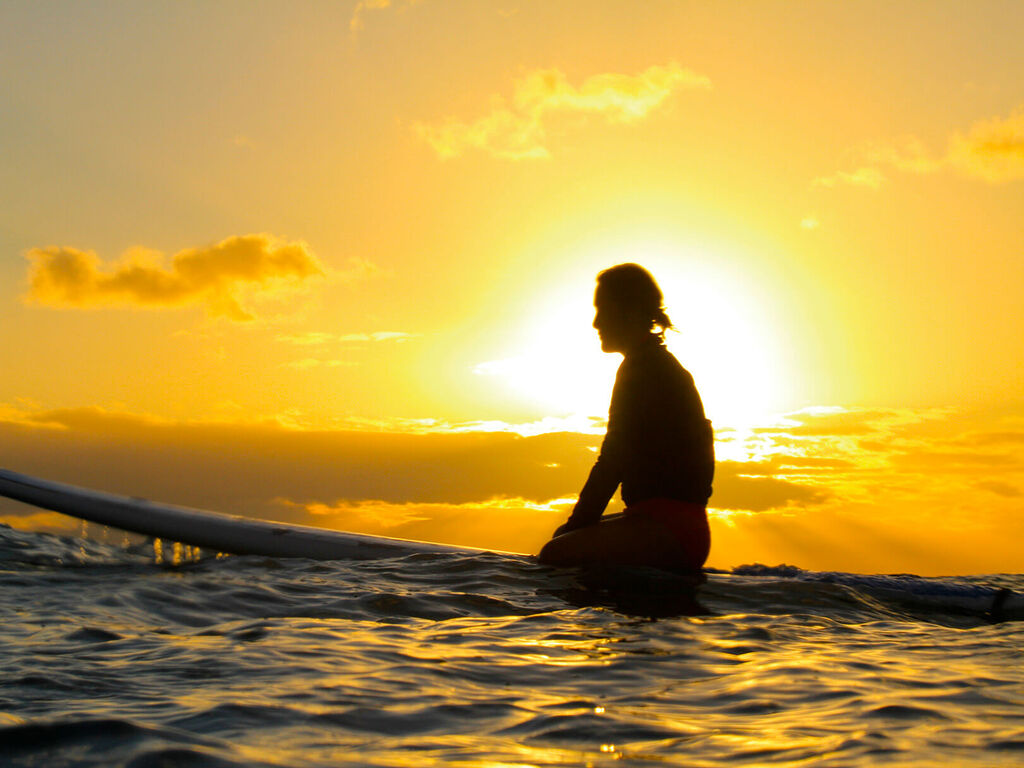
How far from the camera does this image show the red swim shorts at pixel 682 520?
4164 mm

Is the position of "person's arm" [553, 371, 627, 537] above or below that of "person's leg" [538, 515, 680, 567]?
above

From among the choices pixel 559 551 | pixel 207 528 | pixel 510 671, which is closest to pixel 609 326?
pixel 559 551

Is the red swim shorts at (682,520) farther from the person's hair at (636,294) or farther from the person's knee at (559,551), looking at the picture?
the person's hair at (636,294)

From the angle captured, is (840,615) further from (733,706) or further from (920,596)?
(733,706)

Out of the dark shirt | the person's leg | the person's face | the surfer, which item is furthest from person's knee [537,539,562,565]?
the person's face

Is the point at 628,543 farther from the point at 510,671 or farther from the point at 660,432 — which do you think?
the point at 510,671

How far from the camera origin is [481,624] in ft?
11.4

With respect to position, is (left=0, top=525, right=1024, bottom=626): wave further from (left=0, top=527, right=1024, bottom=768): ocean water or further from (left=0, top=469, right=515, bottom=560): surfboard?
(left=0, top=469, right=515, bottom=560): surfboard

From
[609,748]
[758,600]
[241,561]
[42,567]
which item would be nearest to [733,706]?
[609,748]

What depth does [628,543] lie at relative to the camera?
13.7ft

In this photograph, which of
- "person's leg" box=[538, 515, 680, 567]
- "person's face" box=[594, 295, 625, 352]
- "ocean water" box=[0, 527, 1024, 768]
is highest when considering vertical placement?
"person's face" box=[594, 295, 625, 352]

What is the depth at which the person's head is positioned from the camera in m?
4.41

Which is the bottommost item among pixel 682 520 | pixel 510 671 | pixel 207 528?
pixel 510 671

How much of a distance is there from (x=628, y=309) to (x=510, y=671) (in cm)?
235
